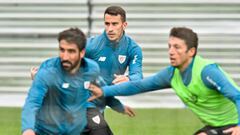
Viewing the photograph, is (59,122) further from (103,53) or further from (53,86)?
(103,53)

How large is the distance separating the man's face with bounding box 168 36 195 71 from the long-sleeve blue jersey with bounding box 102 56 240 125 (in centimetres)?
7

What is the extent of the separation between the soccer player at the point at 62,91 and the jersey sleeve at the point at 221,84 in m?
1.13

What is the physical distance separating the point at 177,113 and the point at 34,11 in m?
3.15

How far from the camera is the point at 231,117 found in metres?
8.02

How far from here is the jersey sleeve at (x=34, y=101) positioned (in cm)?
758

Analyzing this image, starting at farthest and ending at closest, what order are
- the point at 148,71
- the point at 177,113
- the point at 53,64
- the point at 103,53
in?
the point at 148,71 < the point at 177,113 < the point at 103,53 < the point at 53,64

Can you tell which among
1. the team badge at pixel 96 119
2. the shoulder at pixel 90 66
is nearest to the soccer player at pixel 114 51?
the team badge at pixel 96 119

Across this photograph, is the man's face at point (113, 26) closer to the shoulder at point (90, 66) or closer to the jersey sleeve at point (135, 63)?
the jersey sleeve at point (135, 63)

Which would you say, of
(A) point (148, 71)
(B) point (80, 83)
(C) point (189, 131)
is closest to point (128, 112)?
(B) point (80, 83)

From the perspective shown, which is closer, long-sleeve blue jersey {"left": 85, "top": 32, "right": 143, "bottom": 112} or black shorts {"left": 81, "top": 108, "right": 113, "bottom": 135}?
black shorts {"left": 81, "top": 108, "right": 113, "bottom": 135}

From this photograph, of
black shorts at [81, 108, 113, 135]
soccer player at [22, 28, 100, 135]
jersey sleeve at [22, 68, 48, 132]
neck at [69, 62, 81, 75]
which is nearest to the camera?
jersey sleeve at [22, 68, 48, 132]

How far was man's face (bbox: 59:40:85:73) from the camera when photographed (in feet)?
25.6

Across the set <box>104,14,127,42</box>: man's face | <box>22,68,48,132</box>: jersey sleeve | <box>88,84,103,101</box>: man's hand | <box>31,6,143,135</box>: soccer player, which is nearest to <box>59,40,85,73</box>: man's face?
<box>22,68,48,132</box>: jersey sleeve

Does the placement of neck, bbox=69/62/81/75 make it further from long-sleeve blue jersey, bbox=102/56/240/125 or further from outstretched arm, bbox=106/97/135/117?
outstretched arm, bbox=106/97/135/117
